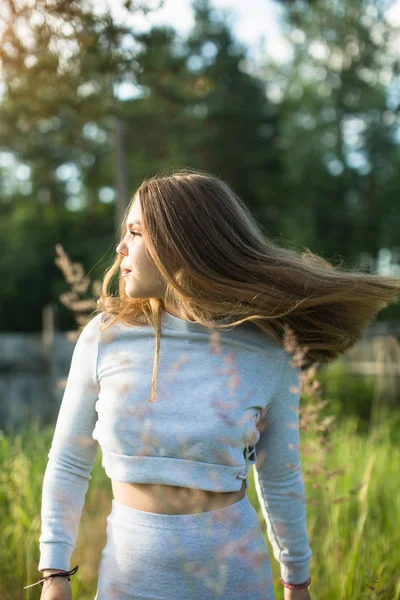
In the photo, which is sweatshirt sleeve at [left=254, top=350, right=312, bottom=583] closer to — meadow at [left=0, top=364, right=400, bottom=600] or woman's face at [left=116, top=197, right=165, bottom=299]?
meadow at [left=0, top=364, right=400, bottom=600]

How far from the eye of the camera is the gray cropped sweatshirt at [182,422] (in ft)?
5.24

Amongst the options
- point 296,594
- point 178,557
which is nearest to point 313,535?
point 296,594

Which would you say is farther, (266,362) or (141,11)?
(141,11)

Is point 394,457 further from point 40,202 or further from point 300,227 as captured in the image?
point 40,202

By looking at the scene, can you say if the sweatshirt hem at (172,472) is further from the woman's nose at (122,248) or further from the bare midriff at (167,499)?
the woman's nose at (122,248)

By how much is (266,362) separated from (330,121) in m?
21.8

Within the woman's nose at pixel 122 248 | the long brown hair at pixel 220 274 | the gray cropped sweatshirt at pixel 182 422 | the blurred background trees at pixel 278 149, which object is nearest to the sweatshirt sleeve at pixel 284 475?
the gray cropped sweatshirt at pixel 182 422

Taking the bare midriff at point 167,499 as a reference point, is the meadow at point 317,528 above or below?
below

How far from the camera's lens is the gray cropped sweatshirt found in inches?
62.8

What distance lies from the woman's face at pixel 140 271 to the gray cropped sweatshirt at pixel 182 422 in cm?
8

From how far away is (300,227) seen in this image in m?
23.3

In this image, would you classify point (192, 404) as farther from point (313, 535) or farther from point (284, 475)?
point (313, 535)

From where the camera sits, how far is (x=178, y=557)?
5.13ft

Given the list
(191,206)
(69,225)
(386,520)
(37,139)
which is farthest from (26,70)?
(69,225)
